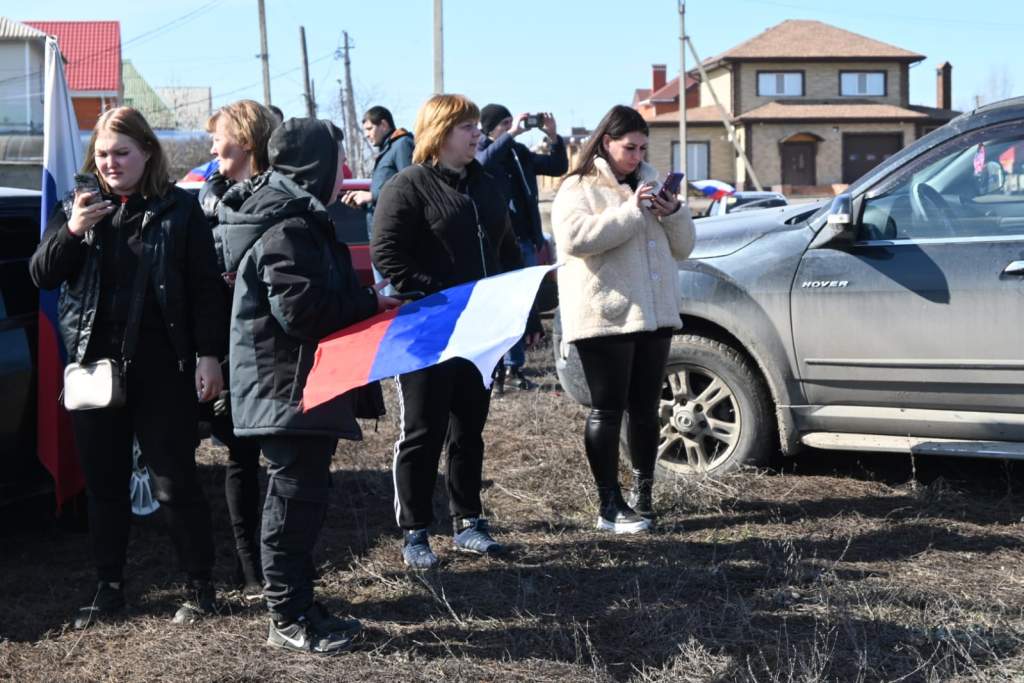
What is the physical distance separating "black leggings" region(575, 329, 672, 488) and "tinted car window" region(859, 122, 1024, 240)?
1.26 metres

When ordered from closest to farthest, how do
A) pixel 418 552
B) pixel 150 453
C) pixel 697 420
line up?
1. pixel 150 453
2. pixel 418 552
3. pixel 697 420

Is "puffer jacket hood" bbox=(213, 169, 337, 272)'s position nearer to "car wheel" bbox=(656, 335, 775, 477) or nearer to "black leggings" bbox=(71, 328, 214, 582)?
"black leggings" bbox=(71, 328, 214, 582)

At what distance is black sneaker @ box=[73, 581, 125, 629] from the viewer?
422cm

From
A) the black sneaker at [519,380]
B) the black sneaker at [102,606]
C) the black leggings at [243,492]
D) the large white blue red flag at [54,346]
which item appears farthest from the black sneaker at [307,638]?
the black sneaker at [519,380]

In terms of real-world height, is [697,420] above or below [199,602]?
above

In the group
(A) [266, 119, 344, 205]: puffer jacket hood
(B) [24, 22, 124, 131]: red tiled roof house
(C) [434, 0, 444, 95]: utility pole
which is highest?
(B) [24, 22, 124, 131]: red tiled roof house

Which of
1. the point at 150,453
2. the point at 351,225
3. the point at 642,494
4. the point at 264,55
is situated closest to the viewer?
the point at 150,453

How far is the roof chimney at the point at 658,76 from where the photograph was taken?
6612 cm

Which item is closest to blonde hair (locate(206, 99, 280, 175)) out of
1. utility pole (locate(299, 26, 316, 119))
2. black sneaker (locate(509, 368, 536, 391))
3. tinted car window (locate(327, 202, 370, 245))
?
black sneaker (locate(509, 368, 536, 391))

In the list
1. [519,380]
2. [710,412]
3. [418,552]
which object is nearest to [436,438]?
[418,552]

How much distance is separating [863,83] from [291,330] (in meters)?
51.7

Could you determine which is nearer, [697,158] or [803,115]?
[803,115]

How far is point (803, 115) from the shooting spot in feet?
161

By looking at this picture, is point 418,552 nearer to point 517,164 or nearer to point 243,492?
point 243,492
